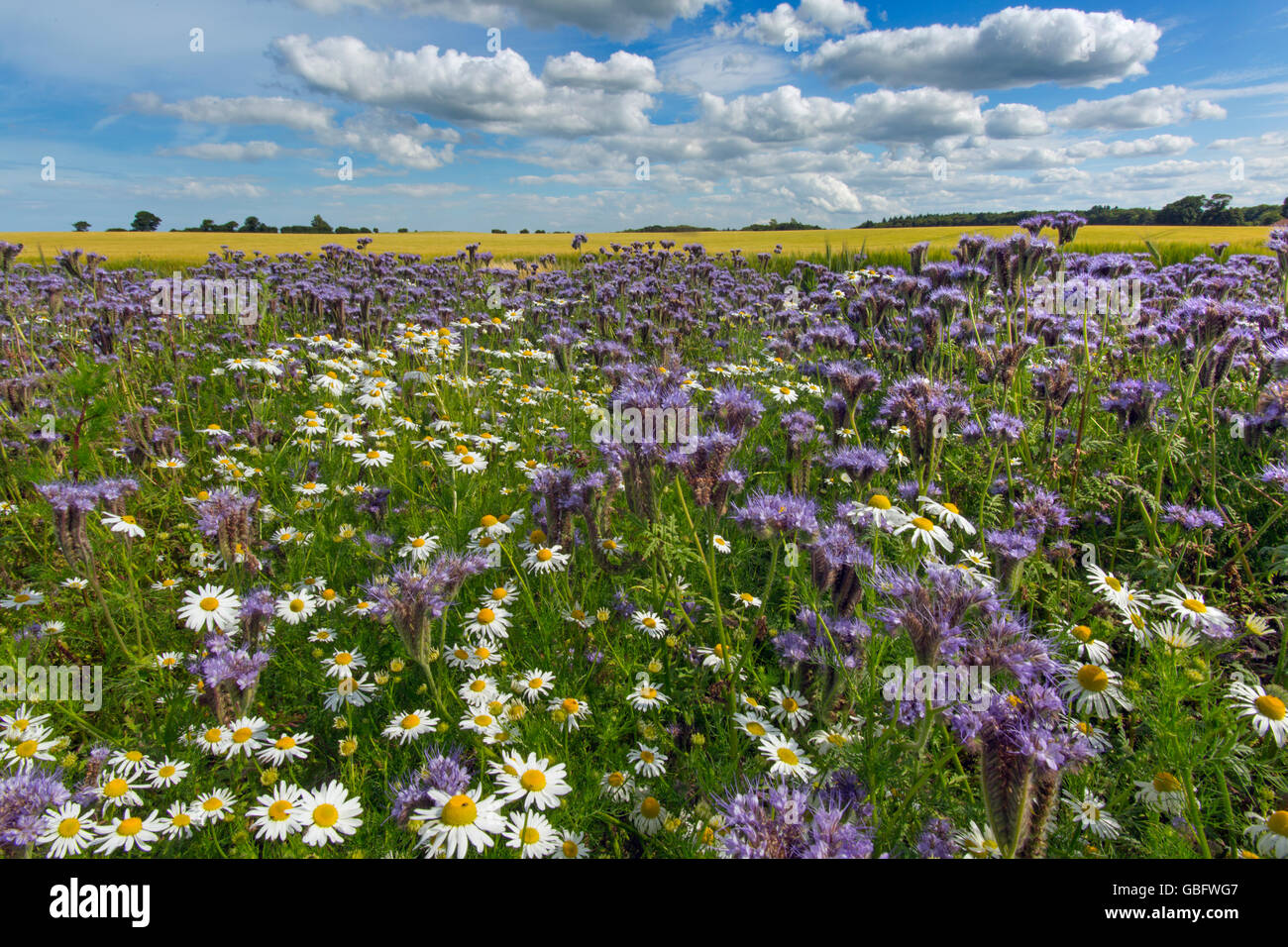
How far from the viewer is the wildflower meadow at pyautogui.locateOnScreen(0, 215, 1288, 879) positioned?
210cm

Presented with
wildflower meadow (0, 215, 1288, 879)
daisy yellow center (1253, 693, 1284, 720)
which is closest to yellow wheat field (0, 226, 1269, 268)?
wildflower meadow (0, 215, 1288, 879)

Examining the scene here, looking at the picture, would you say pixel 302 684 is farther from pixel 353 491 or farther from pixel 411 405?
pixel 411 405

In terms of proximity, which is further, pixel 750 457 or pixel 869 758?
pixel 750 457

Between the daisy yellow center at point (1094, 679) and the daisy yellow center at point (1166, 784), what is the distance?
39 cm

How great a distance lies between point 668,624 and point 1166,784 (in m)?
2.20

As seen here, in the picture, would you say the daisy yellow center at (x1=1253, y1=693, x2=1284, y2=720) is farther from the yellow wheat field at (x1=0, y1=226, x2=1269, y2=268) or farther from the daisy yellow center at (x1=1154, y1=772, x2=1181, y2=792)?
the yellow wheat field at (x1=0, y1=226, x2=1269, y2=268)

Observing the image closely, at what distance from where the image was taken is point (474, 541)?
372 centimetres

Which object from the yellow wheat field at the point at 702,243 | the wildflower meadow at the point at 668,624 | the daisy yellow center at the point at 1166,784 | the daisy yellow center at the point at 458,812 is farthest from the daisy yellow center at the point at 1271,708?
the yellow wheat field at the point at 702,243

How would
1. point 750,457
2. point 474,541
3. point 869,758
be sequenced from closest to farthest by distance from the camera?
point 869,758 < point 474,541 < point 750,457

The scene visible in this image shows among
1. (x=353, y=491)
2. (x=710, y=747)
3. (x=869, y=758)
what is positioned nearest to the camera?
(x=869, y=758)

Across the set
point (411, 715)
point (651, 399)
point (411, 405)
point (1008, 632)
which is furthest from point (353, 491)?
point (1008, 632)

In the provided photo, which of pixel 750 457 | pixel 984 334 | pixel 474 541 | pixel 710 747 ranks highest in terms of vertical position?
pixel 984 334

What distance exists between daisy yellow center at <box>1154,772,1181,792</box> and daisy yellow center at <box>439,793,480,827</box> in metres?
2.57
